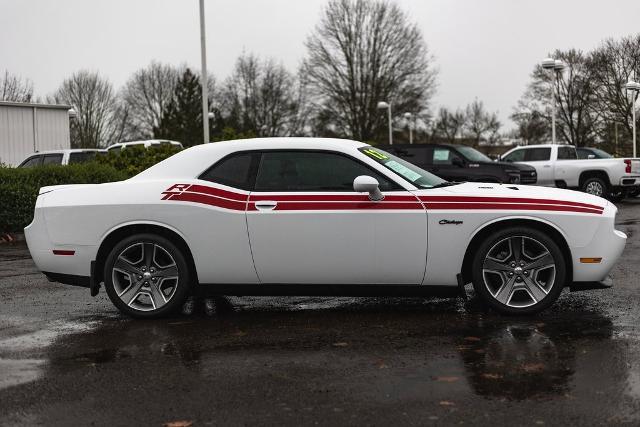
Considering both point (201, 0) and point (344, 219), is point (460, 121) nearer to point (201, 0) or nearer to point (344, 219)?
point (201, 0)

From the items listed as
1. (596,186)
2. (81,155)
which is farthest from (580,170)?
(81,155)

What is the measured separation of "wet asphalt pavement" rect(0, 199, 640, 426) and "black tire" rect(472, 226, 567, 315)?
0.50 ft

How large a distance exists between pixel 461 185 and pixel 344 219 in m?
1.15

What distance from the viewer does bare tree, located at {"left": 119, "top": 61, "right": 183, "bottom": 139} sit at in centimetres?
7581

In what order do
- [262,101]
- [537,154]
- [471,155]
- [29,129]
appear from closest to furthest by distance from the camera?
[471,155] → [537,154] → [29,129] → [262,101]

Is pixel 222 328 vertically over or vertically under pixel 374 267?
under

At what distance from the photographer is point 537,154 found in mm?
24516

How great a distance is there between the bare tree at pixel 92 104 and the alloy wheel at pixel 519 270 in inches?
2692

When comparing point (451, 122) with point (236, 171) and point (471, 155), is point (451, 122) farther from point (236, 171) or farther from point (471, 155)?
point (236, 171)

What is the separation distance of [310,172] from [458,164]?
14.1 metres

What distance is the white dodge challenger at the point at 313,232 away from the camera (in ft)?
21.8

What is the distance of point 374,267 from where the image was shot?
669 centimetres

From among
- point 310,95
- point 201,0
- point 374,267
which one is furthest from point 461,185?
point 310,95

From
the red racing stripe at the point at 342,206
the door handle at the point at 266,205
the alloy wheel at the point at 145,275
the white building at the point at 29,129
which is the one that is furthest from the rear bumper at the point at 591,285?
the white building at the point at 29,129
